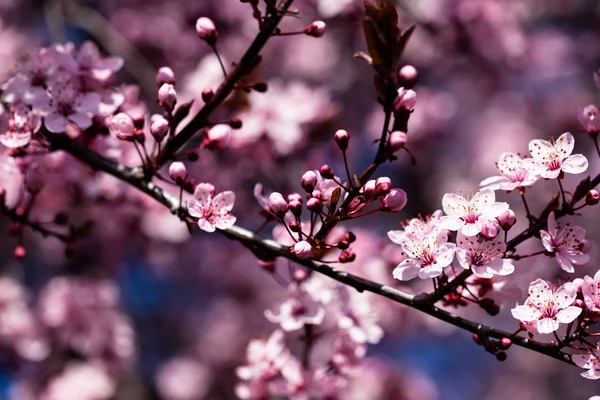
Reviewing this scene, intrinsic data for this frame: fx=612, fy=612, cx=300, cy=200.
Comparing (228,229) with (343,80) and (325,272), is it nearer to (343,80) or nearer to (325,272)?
(325,272)

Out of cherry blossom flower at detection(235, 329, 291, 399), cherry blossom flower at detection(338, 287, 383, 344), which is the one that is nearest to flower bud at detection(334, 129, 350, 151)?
cherry blossom flower at detection(338, 287, 383, 344)

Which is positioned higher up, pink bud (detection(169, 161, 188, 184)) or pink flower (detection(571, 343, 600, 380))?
pink bud (detection(169, 161, 188, 184))

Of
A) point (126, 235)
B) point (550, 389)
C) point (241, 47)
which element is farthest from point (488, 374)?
point (126, 235)

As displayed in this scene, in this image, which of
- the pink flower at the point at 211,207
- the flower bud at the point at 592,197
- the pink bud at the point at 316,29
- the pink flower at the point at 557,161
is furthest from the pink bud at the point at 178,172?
the flower bud at the point at 592,197

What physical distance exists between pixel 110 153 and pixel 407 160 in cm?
295

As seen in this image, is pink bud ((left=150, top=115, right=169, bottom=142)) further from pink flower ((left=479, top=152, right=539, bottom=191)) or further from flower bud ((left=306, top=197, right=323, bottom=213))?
pink flower ((left=479, top=152, right=539, bottom=191))

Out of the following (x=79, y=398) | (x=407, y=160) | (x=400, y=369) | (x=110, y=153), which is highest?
(x=110, y=153)

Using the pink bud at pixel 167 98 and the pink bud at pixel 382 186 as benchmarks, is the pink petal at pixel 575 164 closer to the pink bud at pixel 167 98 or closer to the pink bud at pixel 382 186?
the pink bud at pixel 382 186

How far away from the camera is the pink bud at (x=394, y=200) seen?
1477 millimetres

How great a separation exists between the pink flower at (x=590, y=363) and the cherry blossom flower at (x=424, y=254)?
1.24 feet

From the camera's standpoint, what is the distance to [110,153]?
2055 mm

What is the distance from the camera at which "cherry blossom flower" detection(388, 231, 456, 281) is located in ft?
4.91

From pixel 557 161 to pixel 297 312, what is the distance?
0.95 m

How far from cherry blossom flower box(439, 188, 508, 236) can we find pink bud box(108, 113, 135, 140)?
0.91m
